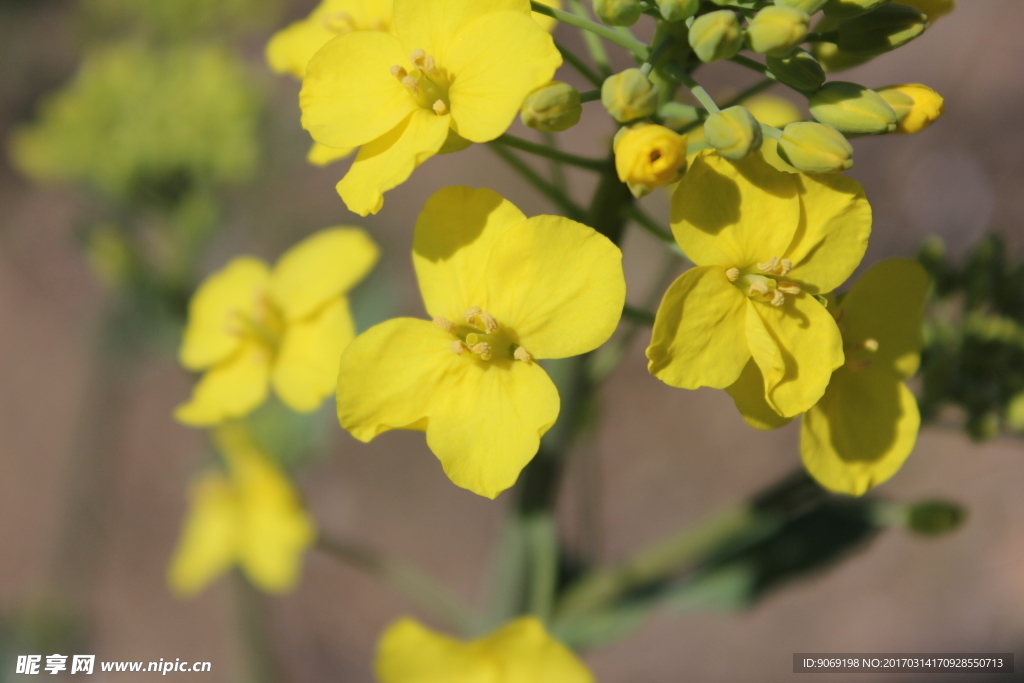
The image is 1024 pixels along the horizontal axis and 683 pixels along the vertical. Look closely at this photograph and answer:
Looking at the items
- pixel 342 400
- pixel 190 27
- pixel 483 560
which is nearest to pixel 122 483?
pixel 483 560

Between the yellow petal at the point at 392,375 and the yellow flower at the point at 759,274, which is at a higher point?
the yellow flower at the point at 759,274

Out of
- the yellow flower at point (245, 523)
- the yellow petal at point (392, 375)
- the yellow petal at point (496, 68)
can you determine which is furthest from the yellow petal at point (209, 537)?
the yellow petal at point (496, 68)

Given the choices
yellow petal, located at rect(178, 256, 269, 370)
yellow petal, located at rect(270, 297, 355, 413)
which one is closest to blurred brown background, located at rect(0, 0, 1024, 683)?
yellow petal, located at rect(178, 256, 269, 370)

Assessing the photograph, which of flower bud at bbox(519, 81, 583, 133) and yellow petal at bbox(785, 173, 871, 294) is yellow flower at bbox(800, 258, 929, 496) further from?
flower bud at bbox(519, 81, 583, 133)

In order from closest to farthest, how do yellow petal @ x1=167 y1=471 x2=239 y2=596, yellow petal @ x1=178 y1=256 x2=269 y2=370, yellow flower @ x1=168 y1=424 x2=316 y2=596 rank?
yellow petal @ x1=178 y1=256 x2=269 y2=370 < yellow flower @ x1=168 y1=424 x2=316 y2=596 < yellow petal @ x1=167 y1=471 x2=239 y2=596

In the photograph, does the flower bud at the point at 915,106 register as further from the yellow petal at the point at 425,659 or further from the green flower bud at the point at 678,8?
the yellow petal at the point at 425,659

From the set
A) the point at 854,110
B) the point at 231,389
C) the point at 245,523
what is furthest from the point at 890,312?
the point at 245,523
